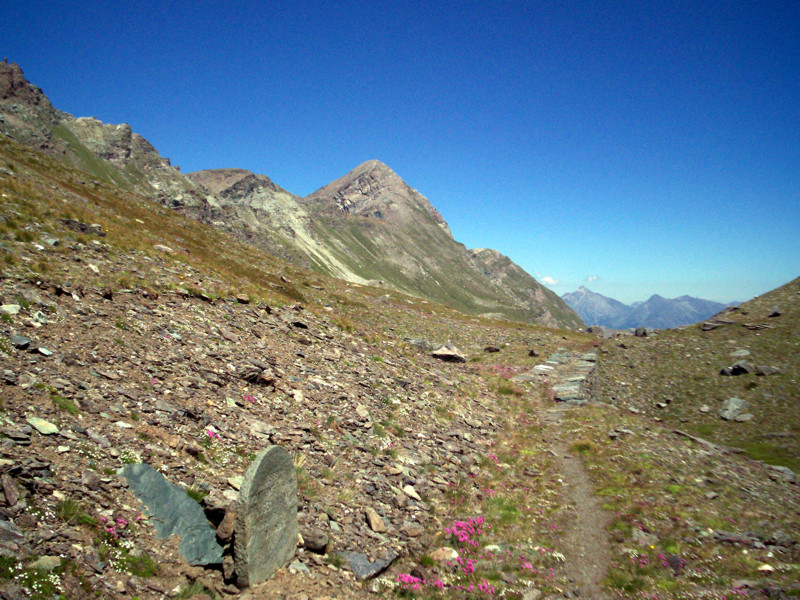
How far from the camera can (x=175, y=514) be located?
812cm

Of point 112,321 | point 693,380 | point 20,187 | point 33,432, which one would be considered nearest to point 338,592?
point 33,432

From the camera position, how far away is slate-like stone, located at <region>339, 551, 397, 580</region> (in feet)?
30.8

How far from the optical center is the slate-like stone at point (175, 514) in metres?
7.78

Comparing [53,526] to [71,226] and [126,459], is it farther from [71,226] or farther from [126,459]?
[71,226]

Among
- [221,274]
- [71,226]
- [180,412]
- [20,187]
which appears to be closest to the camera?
[180,412]

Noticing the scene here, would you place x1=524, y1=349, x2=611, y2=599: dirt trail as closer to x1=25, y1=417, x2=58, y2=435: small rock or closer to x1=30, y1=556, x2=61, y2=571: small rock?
x1=30, y1=556, x2=61, y2=571: small rock

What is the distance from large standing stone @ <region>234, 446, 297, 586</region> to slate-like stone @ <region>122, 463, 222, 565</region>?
846 mm

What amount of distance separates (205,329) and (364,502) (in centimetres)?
1130

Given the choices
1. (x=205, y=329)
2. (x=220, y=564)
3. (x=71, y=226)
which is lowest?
(x=220, y=564)

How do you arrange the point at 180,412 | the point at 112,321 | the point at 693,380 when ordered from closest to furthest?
the point at 180,412 < the point at 112,321 < the point at 693,380

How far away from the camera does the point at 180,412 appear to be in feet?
37.3

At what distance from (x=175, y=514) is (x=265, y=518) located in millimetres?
2019

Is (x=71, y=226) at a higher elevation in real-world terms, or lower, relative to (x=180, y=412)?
higher

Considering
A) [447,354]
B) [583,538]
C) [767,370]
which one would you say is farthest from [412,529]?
[767,370]
